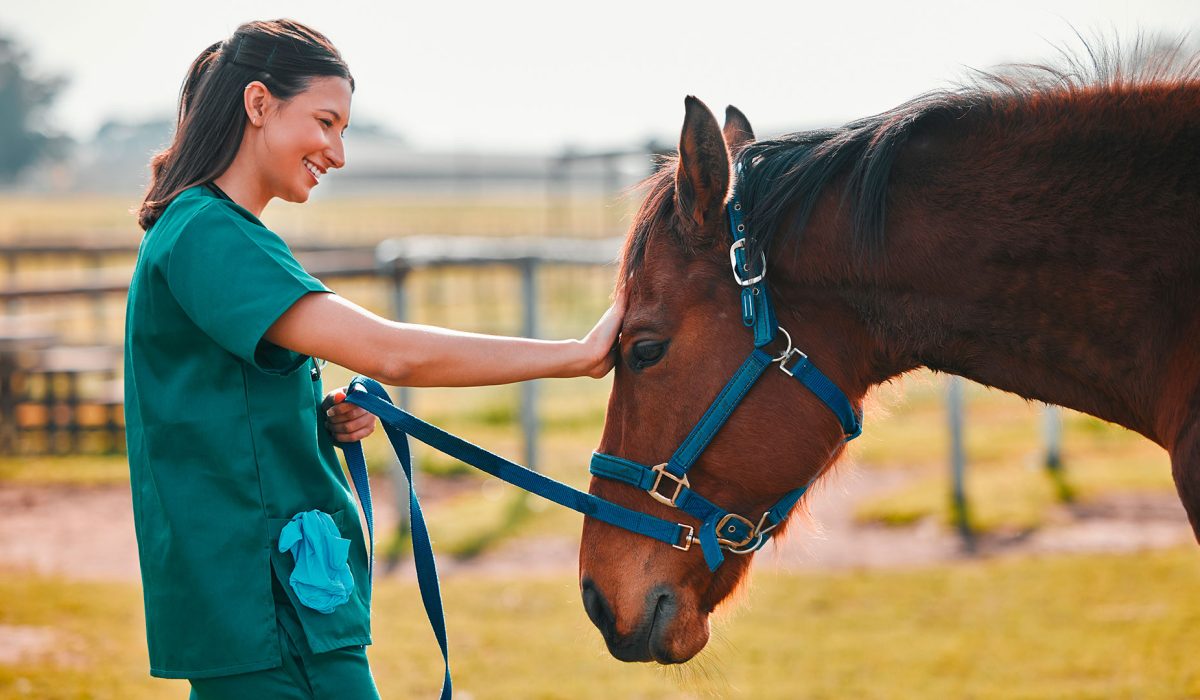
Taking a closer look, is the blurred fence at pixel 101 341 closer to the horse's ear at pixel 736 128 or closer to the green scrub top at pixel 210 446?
the horse's ear at pixel 736 128

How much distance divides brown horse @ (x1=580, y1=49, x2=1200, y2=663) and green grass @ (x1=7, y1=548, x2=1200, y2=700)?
193 centimetres

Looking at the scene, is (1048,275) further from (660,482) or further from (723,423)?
(660,482)

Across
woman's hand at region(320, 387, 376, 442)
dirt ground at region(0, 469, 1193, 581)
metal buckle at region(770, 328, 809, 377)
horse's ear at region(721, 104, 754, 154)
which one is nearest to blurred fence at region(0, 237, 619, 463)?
dirt ground at region(0, 469, 1193, 581)

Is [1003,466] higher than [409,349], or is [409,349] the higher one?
[409,349]

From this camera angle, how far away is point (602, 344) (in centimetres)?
243

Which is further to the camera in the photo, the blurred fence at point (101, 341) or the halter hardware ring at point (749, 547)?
the blurred fence at point (101, 341)

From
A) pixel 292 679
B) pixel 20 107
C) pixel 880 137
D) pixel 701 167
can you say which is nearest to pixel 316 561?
pixel 292 679

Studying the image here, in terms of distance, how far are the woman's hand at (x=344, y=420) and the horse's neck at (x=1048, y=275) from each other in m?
1.13

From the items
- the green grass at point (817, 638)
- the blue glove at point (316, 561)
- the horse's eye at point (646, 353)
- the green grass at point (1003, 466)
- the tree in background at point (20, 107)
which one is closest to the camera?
the blue glove at point (316, 561)

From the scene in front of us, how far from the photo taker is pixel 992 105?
243cm

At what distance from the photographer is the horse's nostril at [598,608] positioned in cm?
257

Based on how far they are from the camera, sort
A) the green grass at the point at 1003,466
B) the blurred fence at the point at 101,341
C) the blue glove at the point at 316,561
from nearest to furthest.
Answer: the blue glove at the point at 316,561, the green grass at the point at 1003,466, the blurred fence at the point at 101,341

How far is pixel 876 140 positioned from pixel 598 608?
132cm

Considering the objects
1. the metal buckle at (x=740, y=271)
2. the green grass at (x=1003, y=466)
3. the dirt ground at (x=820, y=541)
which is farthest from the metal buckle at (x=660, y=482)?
the dirt ground at (x=820, y=541)
